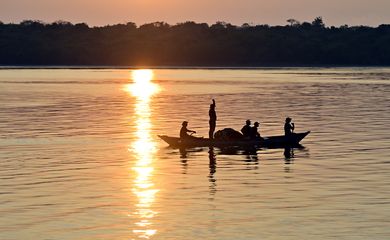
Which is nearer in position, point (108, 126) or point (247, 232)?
point (247, 232)

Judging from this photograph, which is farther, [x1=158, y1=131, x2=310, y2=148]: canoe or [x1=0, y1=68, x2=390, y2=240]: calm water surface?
[x1=158, y1=131, x2=310, y2=148]: canoe

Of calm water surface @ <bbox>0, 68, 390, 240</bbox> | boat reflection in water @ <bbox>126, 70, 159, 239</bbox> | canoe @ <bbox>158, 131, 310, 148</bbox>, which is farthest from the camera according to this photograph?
canoe @ <bbox>158, 131, 310, 148</bbox>

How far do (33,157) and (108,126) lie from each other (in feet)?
74.3

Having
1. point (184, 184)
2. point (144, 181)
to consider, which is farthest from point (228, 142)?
point (184, 184)

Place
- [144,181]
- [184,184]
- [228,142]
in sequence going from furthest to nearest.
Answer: [228,142], [144,181], [184,184]

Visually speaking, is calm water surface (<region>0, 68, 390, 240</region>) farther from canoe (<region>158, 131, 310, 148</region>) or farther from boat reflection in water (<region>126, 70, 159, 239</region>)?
canoe (<region>158, 131, 310, 148</region>)

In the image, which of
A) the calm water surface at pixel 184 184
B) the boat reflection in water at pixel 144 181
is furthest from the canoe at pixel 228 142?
the boat reflection in water at pixel 144 181

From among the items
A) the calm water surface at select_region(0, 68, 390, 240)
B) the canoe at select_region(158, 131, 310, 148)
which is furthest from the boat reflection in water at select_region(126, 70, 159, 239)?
the canoe at select_region(158, 131, 310, 148)

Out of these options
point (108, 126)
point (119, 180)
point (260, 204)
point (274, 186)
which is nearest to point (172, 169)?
point (119, 180)

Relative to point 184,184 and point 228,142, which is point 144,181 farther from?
point 228,142

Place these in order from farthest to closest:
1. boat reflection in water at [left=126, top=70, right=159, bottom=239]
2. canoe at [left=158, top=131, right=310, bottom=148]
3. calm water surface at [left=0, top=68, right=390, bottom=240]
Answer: canoe at [left=158, top=131, right=310, bottom=148], boat reflection in water at [left=126, top=70, right=159, bottom=239], calm water surface at [left=0, top=68, right=390, bottom=240]

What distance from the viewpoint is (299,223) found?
→ 3100 cm

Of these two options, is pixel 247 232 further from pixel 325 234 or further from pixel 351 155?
pixel 351 155

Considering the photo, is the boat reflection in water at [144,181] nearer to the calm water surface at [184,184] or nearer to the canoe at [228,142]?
the calm water surface at [184,184]
